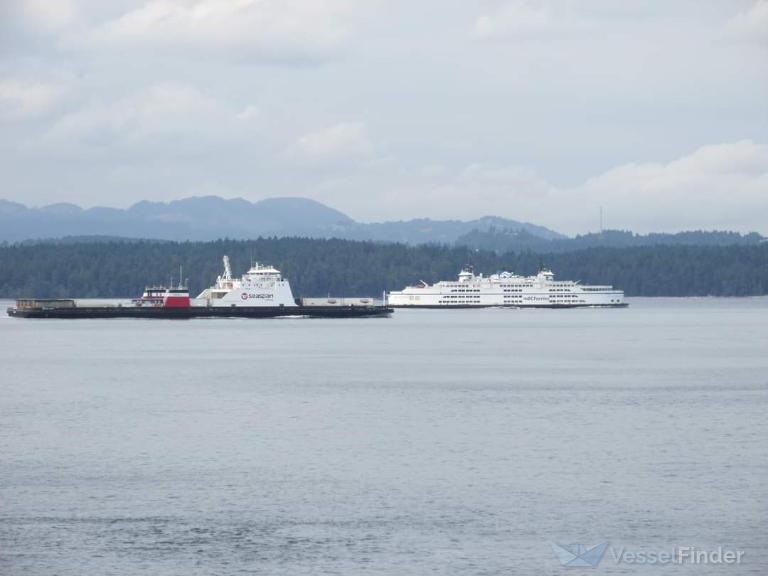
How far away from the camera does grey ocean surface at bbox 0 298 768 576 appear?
2717 cm

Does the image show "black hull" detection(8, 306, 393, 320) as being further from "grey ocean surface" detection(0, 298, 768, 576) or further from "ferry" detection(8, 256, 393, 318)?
"grey ocean surface" detection(0, 298, 768, 576)

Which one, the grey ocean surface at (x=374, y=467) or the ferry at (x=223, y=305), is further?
the ferry at (x=223, y=305)

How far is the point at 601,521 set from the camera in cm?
2947

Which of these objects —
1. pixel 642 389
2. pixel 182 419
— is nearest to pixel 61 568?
pixel 182 419

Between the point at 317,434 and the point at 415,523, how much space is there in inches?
571

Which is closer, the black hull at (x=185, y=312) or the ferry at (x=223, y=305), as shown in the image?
the black hull at (x=185, y=312)

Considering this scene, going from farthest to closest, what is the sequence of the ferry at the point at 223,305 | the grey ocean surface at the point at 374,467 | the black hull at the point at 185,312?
the ferry at the point at 223,305
the black hull at the point at 185,312
the grey ocean surface at the point at 374,467

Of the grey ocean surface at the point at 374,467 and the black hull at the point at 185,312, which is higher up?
the black hull at the point at 185,312

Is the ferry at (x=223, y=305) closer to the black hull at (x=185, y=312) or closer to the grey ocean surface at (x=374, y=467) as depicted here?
the black hull at (x=185, y=312)

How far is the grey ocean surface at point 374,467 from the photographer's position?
27172 mm

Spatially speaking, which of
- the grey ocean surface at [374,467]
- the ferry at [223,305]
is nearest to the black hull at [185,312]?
the ferry at [223,305]

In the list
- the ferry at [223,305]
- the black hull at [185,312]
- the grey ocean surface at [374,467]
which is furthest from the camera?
the ferry at [223,305]

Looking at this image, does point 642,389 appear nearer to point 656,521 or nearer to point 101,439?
point 101,439

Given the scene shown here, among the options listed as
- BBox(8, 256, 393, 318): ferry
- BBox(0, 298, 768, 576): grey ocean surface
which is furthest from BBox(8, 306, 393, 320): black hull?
BBox(0, 298, 768, 576): grey ocean surface
